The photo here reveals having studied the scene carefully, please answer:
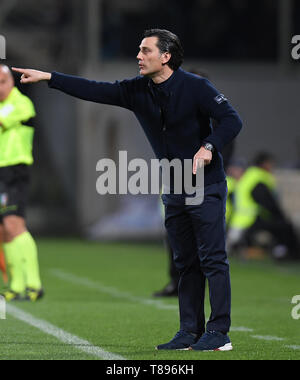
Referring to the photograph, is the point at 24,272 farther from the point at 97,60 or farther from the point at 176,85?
the point at 97,60

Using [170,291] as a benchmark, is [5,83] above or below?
above

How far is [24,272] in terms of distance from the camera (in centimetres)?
1173

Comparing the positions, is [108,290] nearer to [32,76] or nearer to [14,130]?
[14,130]

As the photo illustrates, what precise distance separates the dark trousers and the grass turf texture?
0.32 m

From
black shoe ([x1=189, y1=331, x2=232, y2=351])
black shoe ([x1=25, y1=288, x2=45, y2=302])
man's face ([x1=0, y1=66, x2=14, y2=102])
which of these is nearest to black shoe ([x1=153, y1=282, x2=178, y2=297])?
black shoe ([x1=25, y1=288, x2=45, y2=302])

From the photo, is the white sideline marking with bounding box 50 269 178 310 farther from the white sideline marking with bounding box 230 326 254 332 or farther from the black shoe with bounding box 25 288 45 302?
the white sideline marking with bounding box 230 326 254 332

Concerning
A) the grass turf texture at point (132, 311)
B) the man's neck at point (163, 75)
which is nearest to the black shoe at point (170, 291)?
the grass turf texture at point (132, 311)

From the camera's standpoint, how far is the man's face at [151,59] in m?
7.51

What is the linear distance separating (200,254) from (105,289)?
5.65 meters

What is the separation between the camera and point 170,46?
24.8 feet

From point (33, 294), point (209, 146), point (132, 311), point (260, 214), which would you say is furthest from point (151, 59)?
point (260, 214)

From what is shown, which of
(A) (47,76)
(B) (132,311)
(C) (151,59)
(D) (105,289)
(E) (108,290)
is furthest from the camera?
(D) (105,289)
